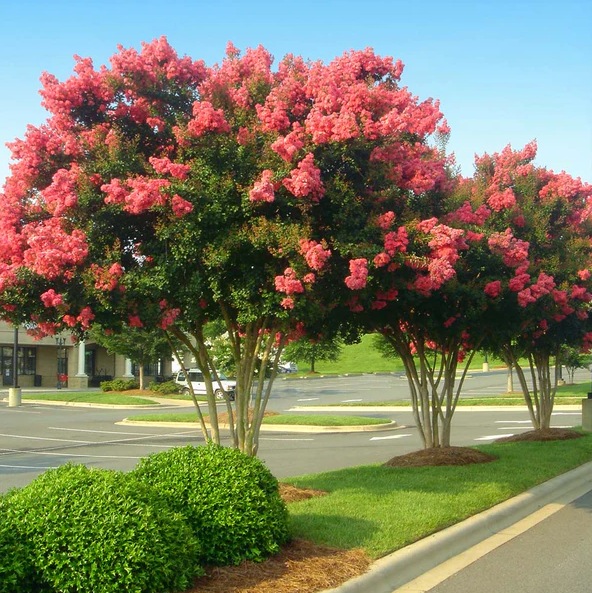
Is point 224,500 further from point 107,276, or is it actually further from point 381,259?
point 381,259

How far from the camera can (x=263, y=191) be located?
24.2 ft

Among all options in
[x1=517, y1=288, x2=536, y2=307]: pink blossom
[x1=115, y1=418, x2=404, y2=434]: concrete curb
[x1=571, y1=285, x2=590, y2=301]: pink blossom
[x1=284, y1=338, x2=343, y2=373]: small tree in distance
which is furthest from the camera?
[x1=115, y1=418, x2=404, y2=434]: concrete curb

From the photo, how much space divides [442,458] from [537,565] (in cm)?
496

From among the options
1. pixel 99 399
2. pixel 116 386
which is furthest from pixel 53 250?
pixel 116 386

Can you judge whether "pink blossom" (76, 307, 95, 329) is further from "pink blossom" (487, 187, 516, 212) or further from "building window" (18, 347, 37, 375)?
"building window" (18, 347, 37, 375)

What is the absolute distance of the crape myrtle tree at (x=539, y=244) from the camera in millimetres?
11742

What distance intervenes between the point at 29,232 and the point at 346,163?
3.20 meters

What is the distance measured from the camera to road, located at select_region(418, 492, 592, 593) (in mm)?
6414

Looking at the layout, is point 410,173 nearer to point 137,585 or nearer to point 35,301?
point 35,301

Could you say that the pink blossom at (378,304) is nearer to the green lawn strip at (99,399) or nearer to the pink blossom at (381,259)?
the pink blossom at (381,259)

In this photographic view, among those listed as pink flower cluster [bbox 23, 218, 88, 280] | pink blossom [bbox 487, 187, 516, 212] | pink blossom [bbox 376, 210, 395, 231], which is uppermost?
pink blossom [bbox 487, 187, 516, 212]

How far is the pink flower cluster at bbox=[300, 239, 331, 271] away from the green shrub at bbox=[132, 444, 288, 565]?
1.81 m

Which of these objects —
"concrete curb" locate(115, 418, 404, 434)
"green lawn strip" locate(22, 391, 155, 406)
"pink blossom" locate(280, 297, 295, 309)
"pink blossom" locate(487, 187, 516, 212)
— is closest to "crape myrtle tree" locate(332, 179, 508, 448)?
"pink blossom" locate(280, 297, 295, 309)

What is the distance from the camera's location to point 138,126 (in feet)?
27.9
